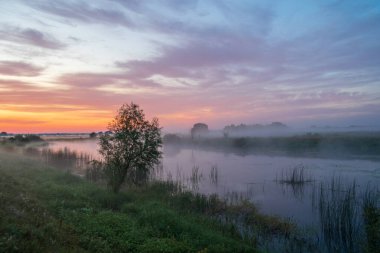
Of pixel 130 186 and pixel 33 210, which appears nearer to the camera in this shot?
pixel 33 210

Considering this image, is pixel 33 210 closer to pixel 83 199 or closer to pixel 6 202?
pixel 6 202

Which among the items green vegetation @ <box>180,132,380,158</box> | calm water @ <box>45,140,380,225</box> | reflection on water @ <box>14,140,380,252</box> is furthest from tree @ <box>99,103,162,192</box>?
green vegetation @ <box>180,132,380,158</box>

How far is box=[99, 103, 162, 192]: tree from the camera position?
23641 mm

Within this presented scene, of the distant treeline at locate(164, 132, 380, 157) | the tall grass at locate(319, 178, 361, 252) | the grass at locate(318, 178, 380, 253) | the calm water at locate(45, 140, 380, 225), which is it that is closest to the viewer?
the grass at locate(318, 178, 380, 253)

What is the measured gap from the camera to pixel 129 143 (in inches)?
931

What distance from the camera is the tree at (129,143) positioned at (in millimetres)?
23641

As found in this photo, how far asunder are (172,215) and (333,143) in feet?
192

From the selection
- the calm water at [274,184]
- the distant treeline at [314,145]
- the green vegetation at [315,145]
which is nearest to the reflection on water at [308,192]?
the calm water at [274,184]

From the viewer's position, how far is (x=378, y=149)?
5684cm

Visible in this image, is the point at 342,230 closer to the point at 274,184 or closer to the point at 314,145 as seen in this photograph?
the point at 274,184

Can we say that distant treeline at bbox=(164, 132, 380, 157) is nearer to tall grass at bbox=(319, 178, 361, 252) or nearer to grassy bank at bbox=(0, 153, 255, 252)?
tall grass at bbox=(319, 178, 361, 252)

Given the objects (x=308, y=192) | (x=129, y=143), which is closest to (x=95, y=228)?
(x=129, y=143)

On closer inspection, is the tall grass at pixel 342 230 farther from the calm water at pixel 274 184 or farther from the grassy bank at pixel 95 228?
the grassy bank at pixel 95 228

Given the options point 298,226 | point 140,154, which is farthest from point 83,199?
point 298,226
